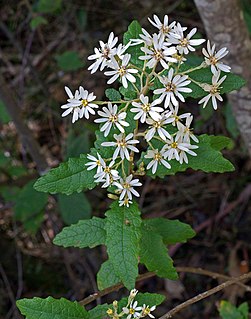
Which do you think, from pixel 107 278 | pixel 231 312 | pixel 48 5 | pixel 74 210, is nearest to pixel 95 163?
pixel 107 278

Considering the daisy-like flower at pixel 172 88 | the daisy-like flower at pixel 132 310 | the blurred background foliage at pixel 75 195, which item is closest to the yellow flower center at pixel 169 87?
the daisy-like flower at pixel 172 88

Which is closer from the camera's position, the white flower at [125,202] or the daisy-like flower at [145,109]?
the daisy-like flower at [145,109]

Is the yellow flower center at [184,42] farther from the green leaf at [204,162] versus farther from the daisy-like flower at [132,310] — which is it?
the daisy-like flower at [132,310]

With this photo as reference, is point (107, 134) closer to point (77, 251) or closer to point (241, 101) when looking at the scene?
point (241, 101)

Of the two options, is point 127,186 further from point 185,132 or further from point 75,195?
point 75,195

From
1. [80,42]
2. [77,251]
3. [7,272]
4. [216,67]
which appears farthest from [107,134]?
[80,42]

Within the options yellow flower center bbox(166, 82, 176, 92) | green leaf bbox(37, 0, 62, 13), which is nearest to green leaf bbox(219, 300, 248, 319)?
yellow flower center bbox(166, 82, 176, 92)
